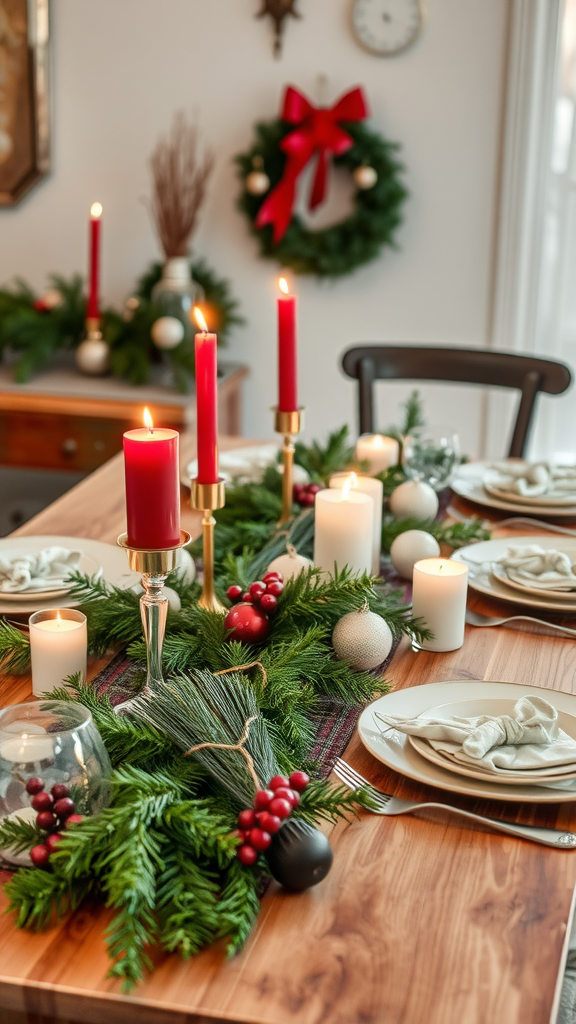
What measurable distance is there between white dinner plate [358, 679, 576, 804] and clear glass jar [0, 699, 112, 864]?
257 mm

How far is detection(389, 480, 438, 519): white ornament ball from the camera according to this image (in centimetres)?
148

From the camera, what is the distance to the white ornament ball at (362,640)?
1.04m

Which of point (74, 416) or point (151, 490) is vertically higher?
point (151, 490)

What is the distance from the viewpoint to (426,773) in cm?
86

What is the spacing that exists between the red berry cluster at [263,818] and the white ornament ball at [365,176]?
225 cm

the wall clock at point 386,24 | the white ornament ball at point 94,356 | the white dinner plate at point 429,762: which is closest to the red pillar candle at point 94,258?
the white ornament ball at point 94,356

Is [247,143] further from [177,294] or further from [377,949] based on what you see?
[377,949]

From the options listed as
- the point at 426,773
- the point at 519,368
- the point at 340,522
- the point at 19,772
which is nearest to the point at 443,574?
the point at 340,522

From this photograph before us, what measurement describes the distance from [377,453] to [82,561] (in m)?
0.55

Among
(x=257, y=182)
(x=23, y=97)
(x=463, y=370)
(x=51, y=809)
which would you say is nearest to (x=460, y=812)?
(x=51, y=809)

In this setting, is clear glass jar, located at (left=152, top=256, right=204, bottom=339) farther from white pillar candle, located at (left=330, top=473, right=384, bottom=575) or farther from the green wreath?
white pillar candle, located at (left=330, top=473, right=384, bottom=575)

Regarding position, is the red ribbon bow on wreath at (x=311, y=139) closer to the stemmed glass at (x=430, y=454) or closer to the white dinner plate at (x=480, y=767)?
the stemmed glass at (x=430, y=454)

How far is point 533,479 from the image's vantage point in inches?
64.8

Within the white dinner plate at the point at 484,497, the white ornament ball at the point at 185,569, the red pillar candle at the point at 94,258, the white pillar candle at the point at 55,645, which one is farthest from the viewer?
the red pillar candle at the point at 94,258
